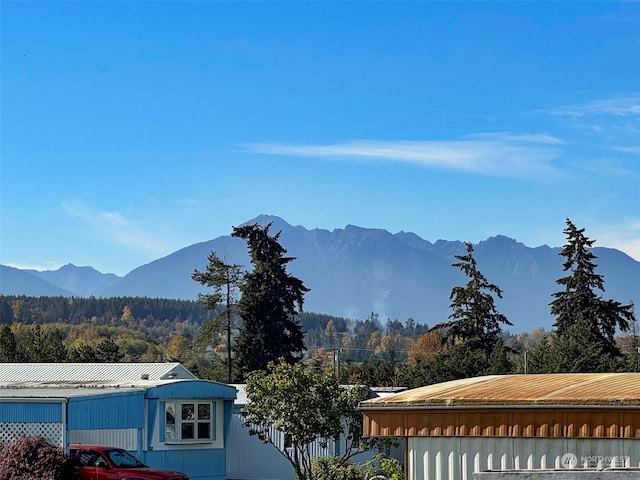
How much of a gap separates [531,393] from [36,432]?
12.3 metres

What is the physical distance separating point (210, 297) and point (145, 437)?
125ft

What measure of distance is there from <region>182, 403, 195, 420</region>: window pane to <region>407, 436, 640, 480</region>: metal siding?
1201cm

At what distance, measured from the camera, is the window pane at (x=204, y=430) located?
31406 mm

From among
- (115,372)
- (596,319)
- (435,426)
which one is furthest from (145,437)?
(596,319)

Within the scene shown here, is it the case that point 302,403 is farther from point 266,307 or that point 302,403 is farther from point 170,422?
point 266,307

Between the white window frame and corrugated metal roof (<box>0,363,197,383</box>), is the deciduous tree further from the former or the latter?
corrugated metal roof (<box>0,363,197,383</box>)

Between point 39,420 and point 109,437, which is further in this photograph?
point 109,437

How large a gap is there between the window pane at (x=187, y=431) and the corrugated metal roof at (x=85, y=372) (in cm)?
623

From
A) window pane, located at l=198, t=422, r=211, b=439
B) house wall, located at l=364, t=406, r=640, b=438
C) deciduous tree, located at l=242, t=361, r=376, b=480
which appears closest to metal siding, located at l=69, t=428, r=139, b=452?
window pane, located at l=198, t=422, r=211, b=439


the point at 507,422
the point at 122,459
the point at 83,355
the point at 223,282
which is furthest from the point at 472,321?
the point at 507,422

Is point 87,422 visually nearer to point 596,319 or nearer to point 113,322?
point 596,319

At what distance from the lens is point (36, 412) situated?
Answer: 26734mm

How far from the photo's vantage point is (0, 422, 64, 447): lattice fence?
26.5 metres

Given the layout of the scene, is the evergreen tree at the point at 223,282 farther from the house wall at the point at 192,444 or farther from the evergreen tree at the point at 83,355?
the house wall at the point at 192,444
